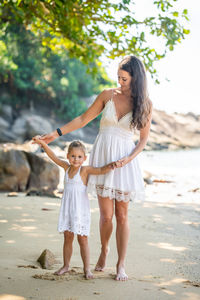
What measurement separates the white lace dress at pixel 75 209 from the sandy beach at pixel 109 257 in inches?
15.8

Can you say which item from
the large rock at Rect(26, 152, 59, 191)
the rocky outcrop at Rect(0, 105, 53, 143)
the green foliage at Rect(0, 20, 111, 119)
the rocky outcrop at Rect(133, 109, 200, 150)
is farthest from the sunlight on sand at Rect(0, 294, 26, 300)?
the rocky outcrop at Rect(133, 109, 200, 150)

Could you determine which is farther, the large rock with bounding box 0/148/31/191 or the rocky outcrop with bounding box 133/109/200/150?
the rocky outcrop with bounding box 133/109/200/150

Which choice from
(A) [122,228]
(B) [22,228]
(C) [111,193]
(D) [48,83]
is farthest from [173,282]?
(D) [48,83]

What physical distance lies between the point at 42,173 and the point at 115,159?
18.3 feet

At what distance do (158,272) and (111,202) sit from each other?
891 millimetres

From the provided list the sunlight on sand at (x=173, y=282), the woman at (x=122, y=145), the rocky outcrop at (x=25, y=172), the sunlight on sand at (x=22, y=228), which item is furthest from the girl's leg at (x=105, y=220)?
the rocky outcrop at (x=25, y=172)

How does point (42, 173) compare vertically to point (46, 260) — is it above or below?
above

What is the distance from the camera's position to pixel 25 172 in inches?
356

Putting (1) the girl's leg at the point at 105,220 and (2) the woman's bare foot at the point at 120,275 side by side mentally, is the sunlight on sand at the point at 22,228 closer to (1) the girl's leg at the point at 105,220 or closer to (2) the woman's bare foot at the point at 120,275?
(1) the girl's leg at the point at 105,220

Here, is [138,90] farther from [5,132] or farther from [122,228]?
[5,132]

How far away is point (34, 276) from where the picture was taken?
3.40 metres

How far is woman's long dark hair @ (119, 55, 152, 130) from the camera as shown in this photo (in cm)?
381

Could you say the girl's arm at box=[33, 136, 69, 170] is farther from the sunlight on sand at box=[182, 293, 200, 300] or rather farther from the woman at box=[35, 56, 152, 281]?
the sunlight on sand at box=[182, 293, 200, 300]

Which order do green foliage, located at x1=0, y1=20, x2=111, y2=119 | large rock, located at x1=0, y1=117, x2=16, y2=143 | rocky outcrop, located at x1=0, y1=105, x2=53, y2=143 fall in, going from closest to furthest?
1. large rock, located at x1=0, y1=117, x2=16, y2=143
2. rocky outcrop, located at x1=0, y1=105, x2=53, y2=143
3. green foliage, located at x1=0, y1=20, x2=111, y2=119
